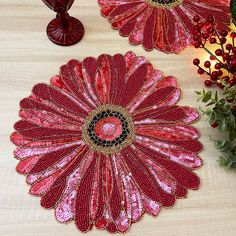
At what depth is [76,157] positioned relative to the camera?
0.65 m

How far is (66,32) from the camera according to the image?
2.61ft

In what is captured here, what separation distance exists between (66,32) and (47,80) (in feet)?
0.40

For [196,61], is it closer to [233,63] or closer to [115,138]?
[233,63]

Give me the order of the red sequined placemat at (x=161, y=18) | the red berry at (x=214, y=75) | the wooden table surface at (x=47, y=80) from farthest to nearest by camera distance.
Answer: the red sequined placemat at (x=161, y=18)
the red berry at (x=214, y=75)
the wooden table surface at (x=47, y=80)

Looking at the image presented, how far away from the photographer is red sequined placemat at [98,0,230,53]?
0.79 metres

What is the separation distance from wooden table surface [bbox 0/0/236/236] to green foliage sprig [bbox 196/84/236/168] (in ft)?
0.06

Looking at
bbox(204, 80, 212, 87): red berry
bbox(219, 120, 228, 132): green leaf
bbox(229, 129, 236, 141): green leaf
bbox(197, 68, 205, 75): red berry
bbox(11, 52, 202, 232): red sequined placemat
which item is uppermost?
bbox(197, 68, 205, 75): red berry

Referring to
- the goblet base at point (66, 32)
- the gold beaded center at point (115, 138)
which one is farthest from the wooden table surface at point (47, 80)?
the gold beaded center at point (115, 138)

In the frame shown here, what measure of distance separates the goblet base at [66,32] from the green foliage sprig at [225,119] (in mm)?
307

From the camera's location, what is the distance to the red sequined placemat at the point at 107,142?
1.98 ft

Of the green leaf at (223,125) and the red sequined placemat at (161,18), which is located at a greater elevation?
the red sequined placemat at (161,18)

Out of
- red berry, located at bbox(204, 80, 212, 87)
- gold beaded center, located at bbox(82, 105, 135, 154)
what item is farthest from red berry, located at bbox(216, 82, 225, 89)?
gold beaded center, located at bbox(82, 105, 135, 154)

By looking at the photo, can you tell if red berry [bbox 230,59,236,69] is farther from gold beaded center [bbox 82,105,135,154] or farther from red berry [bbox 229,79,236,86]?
gold beaded center [bbox 82,105,135,154]

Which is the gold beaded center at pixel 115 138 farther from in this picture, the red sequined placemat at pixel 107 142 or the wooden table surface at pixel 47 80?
the wooden table surface at pixel 47 80
